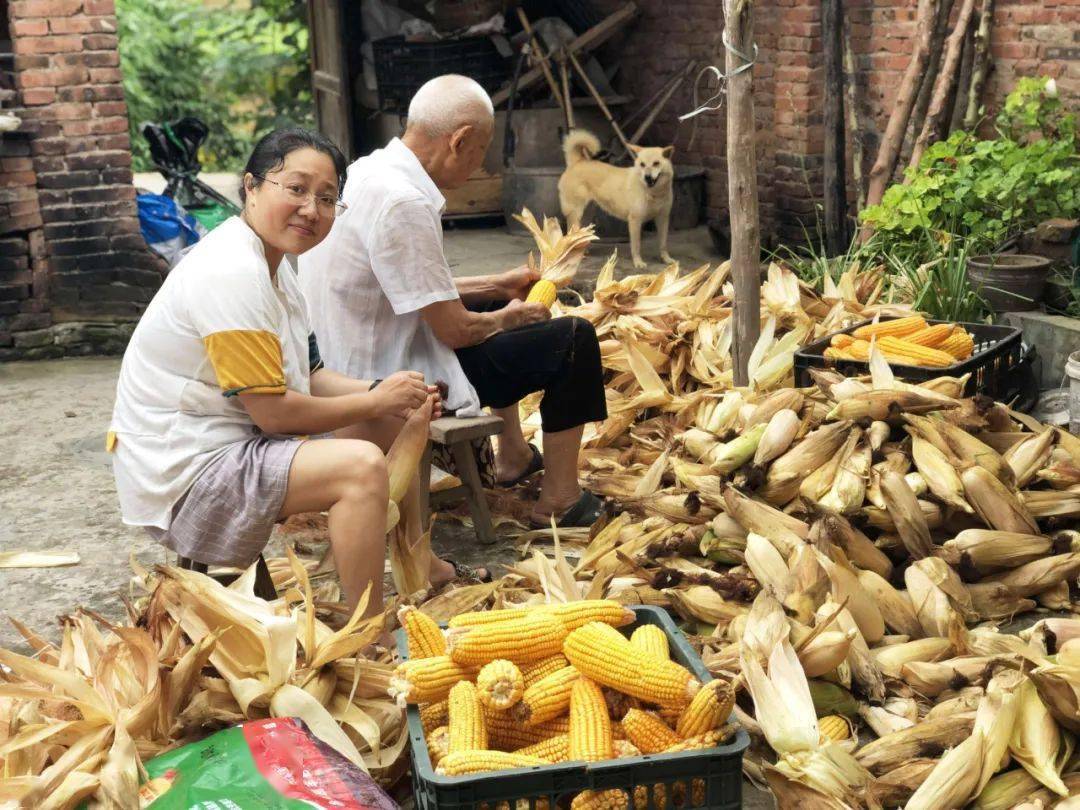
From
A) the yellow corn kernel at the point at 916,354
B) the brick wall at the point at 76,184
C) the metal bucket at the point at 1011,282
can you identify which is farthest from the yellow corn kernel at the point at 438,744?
the brick wall at the point at 76,184

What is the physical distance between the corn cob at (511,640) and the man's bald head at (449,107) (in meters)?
1.97

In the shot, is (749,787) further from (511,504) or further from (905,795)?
(511,504)

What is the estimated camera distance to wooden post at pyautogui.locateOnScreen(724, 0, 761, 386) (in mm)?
4625

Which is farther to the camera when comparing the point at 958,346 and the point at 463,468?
the point at 958,346

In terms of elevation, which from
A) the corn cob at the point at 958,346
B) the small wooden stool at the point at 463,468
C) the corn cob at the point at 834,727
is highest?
the corn cob at the point at 958,346

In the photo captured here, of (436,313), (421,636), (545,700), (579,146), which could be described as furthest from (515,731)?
(579,146)

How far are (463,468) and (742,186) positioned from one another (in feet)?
4.92

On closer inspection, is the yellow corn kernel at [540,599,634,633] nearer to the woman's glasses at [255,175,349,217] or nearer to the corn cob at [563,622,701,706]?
the corn cob at [563,622,701,706]

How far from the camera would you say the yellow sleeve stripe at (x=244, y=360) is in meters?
3.28

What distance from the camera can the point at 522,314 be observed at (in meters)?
4.54

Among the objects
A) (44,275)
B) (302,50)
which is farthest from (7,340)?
(302,50)

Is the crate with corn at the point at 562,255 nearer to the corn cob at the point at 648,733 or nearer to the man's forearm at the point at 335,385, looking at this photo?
the man's forearm at the point at 335,385

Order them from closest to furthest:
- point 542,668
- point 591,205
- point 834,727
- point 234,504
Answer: point 542,668 → point 834,727 → point 234,504 → point 591,205

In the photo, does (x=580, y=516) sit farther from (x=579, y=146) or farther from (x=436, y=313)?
(x=579, y=146)
